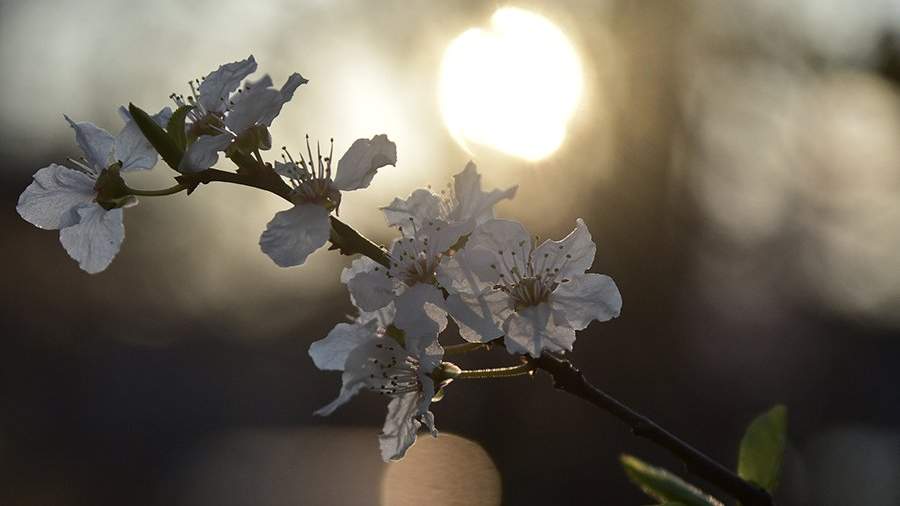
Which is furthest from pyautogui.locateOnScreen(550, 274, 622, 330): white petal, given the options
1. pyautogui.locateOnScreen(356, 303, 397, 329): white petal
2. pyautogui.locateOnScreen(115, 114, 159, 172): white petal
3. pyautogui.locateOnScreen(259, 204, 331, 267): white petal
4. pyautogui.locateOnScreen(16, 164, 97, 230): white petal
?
pyautogui.locateOnScreen(16, 164, 97, 230): white petal

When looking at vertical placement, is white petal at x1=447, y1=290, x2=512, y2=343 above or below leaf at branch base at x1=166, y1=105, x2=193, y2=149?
below

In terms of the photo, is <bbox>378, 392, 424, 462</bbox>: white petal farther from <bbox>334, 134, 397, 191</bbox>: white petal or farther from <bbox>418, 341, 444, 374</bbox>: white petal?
<bbox>334, 134, 397, 191</bbox>: white petal

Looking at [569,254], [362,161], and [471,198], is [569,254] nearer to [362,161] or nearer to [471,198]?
[471,198]

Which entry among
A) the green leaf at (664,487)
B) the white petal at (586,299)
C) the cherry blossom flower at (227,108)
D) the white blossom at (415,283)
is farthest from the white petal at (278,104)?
the green leaf at (664,487)

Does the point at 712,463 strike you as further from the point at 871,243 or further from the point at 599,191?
the point at 871,243

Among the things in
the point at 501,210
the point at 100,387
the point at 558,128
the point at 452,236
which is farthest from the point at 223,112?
the point at 100,387

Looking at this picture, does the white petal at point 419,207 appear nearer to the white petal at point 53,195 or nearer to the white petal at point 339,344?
the white petal at point 339,344

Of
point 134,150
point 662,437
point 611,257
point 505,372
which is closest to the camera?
point 662,437

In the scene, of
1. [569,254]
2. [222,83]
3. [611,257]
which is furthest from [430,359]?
[611,257]
